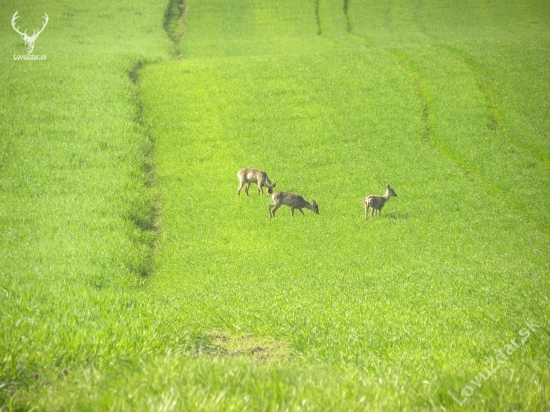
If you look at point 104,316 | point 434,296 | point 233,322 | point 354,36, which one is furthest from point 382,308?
point 354,36

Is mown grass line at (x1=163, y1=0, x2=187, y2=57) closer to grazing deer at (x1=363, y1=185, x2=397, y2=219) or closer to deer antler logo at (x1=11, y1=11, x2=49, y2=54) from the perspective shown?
deer antler logo at (x1=11, y1=11, x2=49, y2=54)

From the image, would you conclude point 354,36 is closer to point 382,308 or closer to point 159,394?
point 382,308

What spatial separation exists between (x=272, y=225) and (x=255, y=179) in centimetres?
347

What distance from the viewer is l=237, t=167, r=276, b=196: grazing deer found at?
28.0 metres

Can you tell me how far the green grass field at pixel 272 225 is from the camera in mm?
8031

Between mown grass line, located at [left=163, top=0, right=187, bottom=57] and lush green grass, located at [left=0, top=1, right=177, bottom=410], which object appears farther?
mown grass line, located at [left=163, top=0, right=187, bottom=57]

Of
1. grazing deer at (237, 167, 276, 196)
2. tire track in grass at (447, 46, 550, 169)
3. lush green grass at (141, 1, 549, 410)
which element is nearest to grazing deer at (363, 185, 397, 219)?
lush green grass at (141, 1, 549, 410)

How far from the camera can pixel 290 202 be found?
26.1 m

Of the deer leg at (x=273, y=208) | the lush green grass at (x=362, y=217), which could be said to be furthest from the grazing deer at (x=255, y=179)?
the deer leg at (x=273, y=208)

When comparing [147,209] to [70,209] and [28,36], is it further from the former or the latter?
[28,36]

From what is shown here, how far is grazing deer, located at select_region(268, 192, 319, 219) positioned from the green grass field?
1.55 ft

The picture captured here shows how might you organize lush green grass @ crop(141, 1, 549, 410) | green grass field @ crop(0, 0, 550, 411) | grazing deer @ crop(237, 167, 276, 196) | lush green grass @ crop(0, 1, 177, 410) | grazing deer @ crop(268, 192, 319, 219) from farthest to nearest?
1. grazing deer @ crop(237, 167, 276, 196)
2. grazing deer @ crop(268, 192, 319, 219)
3. lush green grass @ crop(141, 1, 549, 410)
4. lush green grass @ crop(0, 1, 177, 410)
5. green grass field @ crop(0, 0, 550, 411)

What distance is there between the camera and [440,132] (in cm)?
3612

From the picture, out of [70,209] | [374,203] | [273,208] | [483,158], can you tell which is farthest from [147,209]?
[483,158]
